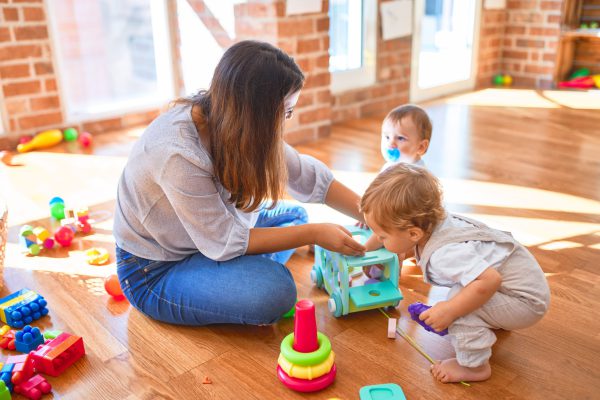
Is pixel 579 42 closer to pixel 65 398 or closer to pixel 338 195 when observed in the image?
pixel 338 195

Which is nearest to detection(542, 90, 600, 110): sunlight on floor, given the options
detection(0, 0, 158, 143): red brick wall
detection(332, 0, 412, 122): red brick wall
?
detection(332, 0, 412, 122): red brick wall

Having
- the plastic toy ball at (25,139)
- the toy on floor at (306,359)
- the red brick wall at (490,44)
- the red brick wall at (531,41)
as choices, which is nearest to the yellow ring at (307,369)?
the toy on floor at (306,359)

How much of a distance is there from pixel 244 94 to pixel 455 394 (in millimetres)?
717

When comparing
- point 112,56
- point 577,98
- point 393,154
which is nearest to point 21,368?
point 393,154

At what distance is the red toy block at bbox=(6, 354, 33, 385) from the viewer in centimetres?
115

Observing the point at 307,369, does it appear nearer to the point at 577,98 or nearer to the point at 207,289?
the point at 207,289

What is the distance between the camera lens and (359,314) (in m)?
1.41

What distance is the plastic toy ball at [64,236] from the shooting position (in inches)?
69.5

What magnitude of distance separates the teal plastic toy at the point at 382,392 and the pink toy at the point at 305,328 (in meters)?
0.13

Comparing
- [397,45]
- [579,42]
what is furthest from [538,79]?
[397,45]

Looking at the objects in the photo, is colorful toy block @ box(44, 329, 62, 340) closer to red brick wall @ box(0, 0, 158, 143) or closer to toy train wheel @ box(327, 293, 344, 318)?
toy train wheel @ box(327, 293, 344, 318)

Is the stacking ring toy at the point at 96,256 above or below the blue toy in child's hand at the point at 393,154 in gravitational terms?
below

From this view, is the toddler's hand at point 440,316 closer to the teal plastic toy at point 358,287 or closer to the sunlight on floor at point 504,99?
the teal plastic toy at point 358,287

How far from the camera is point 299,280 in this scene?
5.19 ft
